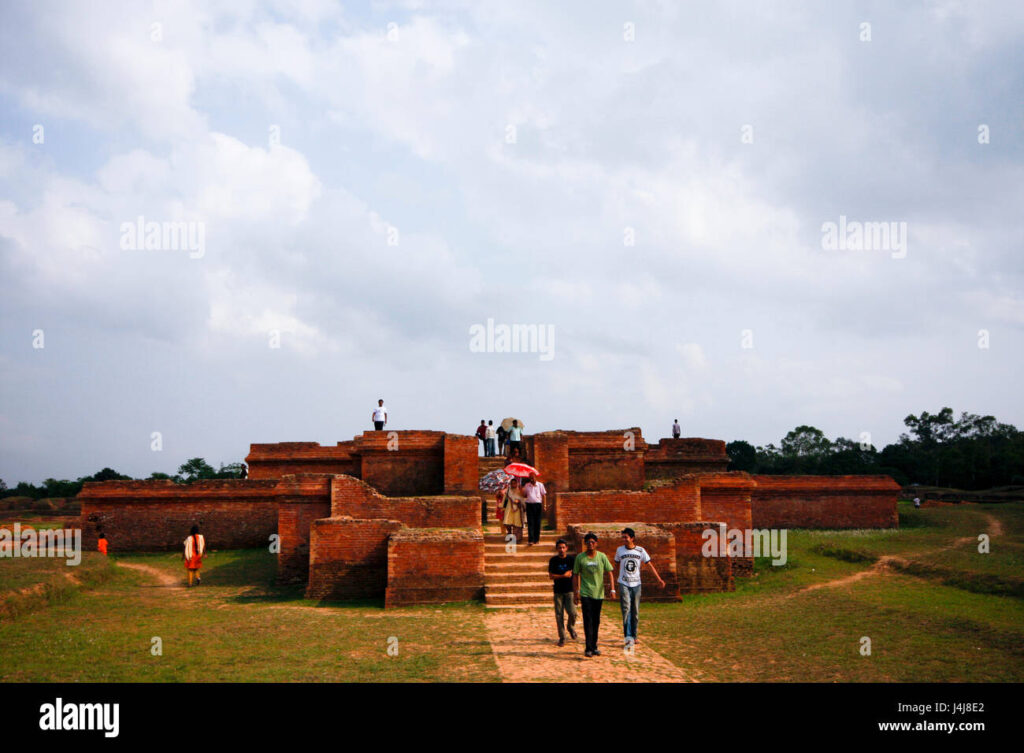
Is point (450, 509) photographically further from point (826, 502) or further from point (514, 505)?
point (826, 502)

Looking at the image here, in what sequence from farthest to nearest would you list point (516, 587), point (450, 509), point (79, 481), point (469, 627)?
point (79, 481), point (450, 509), point (516, 587), point (469, 627)

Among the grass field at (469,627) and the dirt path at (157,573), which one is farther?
the dirt path at (157,573)

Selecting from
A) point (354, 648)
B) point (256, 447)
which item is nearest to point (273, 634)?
point (354, 648)

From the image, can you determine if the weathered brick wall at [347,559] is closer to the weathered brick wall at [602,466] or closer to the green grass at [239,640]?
the green grass at [239,640]

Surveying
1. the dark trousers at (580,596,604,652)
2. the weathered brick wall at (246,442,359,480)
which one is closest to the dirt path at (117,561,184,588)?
the weathered brick wall at (246,442,359,480)

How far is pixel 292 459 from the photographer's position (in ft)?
68.5

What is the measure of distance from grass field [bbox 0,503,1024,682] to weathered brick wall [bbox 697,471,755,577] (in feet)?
4.40

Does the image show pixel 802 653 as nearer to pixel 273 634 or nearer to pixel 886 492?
pixel 273 634

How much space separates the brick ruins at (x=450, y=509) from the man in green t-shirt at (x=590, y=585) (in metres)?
3.03

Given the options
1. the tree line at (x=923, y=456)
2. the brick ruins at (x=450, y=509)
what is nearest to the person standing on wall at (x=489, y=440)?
the brick ruins at (x=450, y=509)

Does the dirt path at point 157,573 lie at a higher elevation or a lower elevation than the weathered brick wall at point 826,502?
lower

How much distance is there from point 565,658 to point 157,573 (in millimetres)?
11228

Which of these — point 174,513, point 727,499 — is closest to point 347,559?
point 727,499

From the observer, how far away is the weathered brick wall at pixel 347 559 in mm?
11359
